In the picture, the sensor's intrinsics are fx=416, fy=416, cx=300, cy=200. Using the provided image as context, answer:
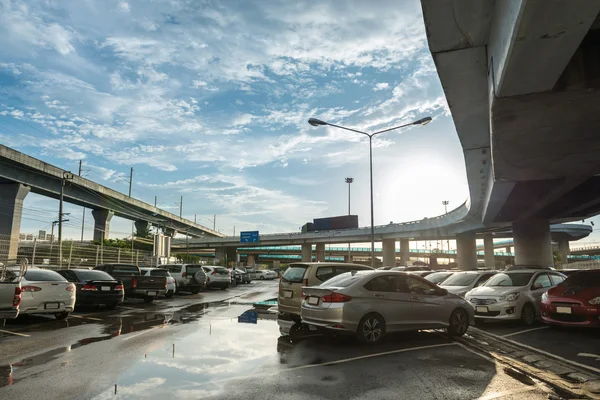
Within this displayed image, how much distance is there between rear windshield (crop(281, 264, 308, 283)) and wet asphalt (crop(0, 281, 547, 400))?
157cm

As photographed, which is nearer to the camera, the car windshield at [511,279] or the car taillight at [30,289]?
the car taillight at [30,289]

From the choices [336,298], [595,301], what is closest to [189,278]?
[336,298]

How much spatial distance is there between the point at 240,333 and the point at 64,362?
3.82 m

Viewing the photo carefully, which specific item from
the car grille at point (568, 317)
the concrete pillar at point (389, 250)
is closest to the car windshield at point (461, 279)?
the car grille at point (568, 317)

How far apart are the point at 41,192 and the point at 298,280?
135 ft

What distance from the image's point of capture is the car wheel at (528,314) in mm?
11203

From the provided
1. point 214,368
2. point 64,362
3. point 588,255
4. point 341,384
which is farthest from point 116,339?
point 588,255

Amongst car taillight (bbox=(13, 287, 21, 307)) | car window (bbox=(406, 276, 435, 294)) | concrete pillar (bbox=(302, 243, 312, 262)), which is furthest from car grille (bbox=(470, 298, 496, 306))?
concrete pillar (bbox=(302, 243, 312, 262))

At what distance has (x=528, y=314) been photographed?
446 inches

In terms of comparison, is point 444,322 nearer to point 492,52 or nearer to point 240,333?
point 240,333

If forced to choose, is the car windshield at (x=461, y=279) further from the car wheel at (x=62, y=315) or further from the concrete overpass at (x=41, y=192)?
Result: the concrete overpass at (x=41, y=192)

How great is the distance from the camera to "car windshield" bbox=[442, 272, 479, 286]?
1454 centimetres

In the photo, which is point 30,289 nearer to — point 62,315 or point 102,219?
point 62,315

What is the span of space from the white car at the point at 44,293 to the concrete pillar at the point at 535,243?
29.3m
